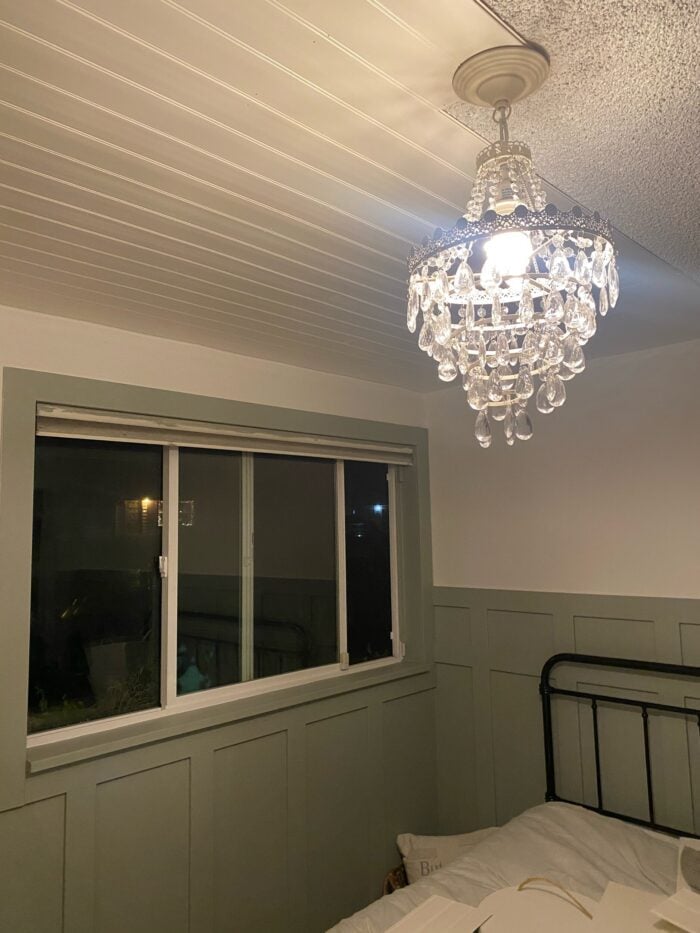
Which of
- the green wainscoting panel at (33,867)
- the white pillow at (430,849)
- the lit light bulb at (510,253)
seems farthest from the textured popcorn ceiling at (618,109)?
the white pillow at (430,849)

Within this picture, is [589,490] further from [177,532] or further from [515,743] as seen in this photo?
[177,532]

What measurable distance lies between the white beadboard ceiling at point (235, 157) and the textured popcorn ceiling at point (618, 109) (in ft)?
0.07

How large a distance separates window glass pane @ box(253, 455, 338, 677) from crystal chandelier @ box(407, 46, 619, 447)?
68.3 inches

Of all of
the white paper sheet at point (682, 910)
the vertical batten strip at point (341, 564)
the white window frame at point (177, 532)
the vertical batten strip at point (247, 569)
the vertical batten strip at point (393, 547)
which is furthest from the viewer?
the vertical batten strip at point (393, 547)

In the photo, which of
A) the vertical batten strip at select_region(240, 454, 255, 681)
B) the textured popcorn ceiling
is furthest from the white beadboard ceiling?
the vertical batten strip at select_region(240, 454, 255, 681)

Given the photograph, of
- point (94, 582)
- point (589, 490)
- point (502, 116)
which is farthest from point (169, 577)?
point (502, 116)

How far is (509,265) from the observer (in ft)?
3.51

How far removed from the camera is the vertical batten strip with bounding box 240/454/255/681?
2.65m

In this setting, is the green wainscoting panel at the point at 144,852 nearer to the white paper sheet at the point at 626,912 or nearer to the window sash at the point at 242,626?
the window sash at the point at 242,626

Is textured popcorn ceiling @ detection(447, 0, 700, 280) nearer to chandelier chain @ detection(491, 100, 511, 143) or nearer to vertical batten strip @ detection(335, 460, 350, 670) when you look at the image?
chandelier chain @ detection(491, 100, 511, 143)

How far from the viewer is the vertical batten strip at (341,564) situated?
9.95 ft

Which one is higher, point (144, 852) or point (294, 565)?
point (294, 565)

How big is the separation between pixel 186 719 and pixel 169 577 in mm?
508

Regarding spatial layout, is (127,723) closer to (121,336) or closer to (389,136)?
(121,336)
